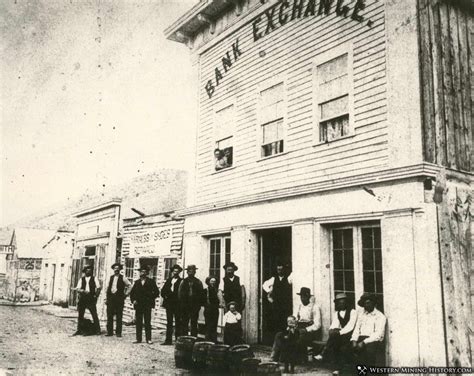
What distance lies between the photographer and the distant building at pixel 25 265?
2873 cm

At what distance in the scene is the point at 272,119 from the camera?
32.8ft

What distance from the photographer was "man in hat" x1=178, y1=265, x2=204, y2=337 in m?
9.99

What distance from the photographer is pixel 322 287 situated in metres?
8.21

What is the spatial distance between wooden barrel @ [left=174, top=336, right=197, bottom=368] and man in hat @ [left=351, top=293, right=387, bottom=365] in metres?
2.70

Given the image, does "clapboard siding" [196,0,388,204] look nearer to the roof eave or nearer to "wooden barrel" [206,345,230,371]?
the roof eave

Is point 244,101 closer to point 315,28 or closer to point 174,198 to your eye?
point 315,28

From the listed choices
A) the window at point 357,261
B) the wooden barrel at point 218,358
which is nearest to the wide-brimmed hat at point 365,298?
the window at point 357,261

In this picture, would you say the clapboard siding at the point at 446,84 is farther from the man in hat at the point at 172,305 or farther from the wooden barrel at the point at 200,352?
the man in hat at the point at 172,305

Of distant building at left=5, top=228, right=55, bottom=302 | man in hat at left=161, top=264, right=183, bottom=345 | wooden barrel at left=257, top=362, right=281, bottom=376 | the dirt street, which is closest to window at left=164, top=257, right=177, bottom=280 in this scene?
the dirt street

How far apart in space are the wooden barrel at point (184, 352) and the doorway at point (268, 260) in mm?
2336

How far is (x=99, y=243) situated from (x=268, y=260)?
10394mm

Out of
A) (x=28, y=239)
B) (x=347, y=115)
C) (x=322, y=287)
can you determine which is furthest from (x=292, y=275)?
(x=28, y=239)

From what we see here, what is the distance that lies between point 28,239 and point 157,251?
73.0ft

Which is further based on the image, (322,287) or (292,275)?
(292,275)
